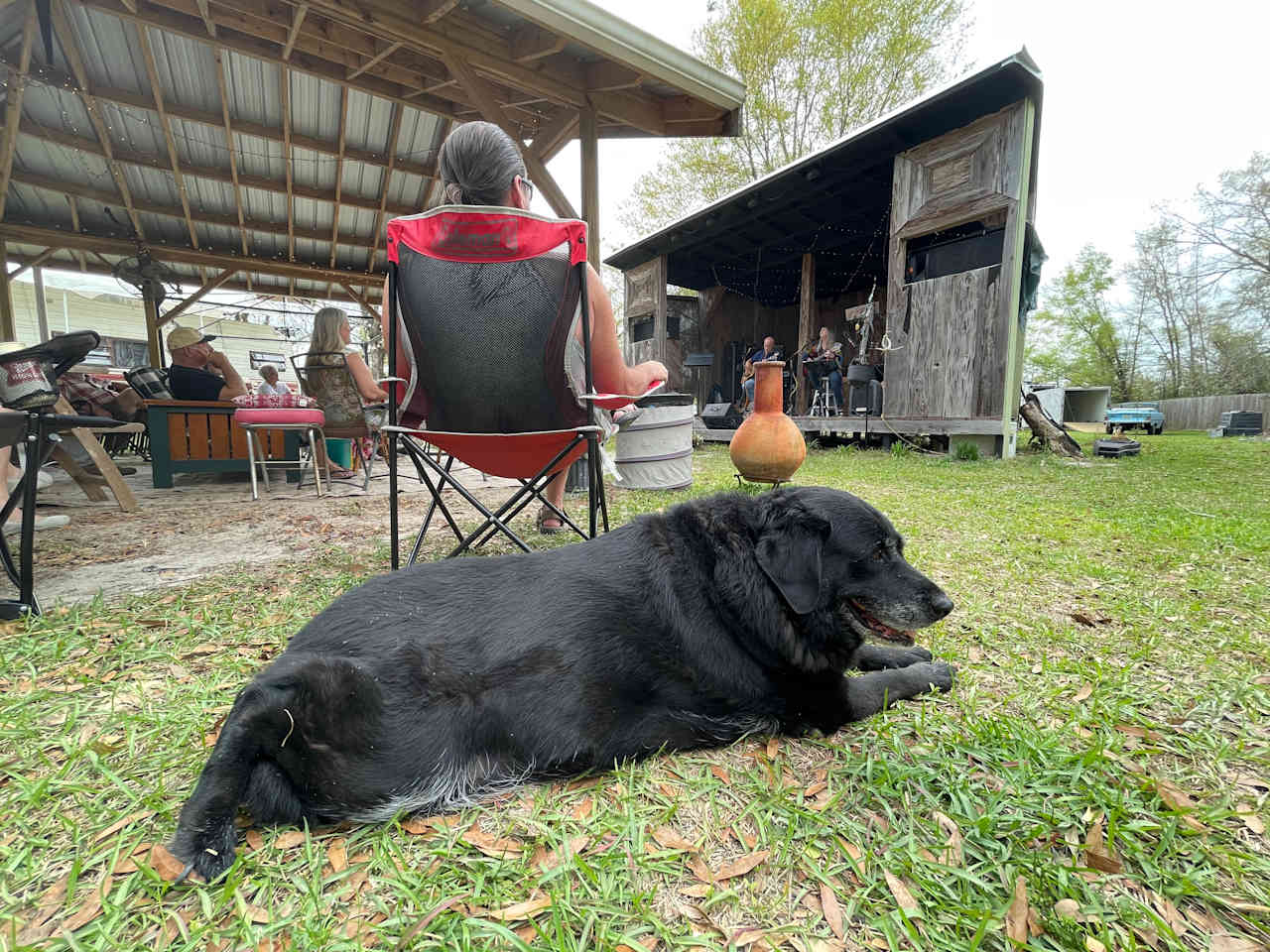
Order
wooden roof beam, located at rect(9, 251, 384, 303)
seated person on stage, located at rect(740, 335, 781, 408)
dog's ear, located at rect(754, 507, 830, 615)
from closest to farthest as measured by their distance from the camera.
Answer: dog's ear, located at rect(754, 507, 830, 615), wooden roof beam, located at rect(9, 251, 384, 303), seated person on stage, located at rect(740, 335, 781, 408)

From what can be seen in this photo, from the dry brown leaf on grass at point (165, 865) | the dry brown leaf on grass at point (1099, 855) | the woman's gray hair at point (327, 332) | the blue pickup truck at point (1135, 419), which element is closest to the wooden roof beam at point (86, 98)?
the woman's gray hair at point (327, 332)

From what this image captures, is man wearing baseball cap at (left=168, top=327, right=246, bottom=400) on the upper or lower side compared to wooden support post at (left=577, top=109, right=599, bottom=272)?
lower

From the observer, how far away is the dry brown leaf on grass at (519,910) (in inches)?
35.5

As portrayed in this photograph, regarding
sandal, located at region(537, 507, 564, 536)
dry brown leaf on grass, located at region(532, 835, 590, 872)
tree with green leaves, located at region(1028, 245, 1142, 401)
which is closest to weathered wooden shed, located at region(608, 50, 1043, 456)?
sandal, located at region(537, 507, 564, 536)

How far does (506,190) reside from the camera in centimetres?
230

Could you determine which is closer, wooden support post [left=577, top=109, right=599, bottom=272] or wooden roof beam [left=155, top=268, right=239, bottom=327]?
wooden support post [left=577, top=109, right=599, bottom=272]

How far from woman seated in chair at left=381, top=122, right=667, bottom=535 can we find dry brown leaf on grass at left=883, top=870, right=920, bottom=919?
1973 millimetres

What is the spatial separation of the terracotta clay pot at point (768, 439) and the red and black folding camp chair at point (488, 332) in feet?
6.00

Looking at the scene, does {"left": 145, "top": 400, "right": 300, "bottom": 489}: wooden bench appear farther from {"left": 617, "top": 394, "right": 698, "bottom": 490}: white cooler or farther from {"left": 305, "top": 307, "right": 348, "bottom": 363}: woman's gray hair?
{"left": 617, "top": 394, "right": 698, "bottom": 490}: white cooler

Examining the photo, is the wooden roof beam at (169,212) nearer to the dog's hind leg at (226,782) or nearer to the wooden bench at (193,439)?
the wooden bench at (193,439)

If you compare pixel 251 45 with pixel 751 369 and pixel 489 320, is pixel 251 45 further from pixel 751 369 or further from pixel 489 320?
pixel 751 369

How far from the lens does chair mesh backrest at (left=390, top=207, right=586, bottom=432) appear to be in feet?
7.05

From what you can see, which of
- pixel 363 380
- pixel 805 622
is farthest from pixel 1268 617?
pixel 363 380

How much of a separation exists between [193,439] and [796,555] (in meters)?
Result: 6.60
